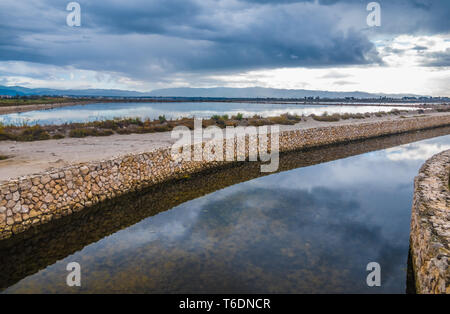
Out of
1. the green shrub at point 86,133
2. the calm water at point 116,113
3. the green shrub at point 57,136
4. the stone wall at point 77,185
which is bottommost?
the stone wall at point 77,185

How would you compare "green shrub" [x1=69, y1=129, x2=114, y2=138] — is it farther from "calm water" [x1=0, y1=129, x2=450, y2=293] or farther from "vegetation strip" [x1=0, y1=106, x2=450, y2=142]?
"calm water" [x1=0, y1=129, x2=450, y2=293]

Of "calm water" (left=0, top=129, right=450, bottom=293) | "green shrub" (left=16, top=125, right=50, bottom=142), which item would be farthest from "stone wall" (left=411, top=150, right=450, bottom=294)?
"green shrub" (left=16, top=125, right=50, bottom=142)

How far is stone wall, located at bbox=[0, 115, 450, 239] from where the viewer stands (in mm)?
6656

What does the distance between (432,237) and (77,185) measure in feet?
25.8

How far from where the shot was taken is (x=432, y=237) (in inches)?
170

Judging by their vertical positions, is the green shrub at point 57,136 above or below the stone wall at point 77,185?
above

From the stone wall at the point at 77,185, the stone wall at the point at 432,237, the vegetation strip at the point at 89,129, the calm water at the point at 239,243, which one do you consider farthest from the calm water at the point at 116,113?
the stone wall at the point at 432,237

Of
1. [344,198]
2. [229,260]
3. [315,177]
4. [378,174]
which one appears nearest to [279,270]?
[229,260]

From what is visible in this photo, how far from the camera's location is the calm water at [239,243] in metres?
5.14

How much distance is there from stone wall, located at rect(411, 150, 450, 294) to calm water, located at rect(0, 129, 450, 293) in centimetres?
84

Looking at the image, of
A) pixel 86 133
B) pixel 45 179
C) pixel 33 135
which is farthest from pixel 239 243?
pixel 33 135

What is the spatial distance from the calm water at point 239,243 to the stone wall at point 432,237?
0.84 metres

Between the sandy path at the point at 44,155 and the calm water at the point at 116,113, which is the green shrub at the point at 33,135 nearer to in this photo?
the sandy path at the point at 44,155

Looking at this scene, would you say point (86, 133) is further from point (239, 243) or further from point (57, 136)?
point (239, 243)
